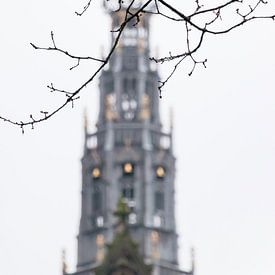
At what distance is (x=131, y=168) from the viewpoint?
377ft

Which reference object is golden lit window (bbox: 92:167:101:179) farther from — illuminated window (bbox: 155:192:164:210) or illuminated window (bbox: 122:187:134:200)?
illuminated window (bbox: 155:192:164:210)

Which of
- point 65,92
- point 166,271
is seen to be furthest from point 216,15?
point 166,271

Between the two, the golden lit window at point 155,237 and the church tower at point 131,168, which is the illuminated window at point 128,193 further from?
the golden lit window at point 155,237

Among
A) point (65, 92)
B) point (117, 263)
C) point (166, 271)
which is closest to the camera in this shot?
point (65, 92)

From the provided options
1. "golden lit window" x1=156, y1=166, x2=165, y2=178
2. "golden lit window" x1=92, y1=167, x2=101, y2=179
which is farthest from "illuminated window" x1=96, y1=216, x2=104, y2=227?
"golden lit window" x1=156, y1=166, x2=165, y2=178

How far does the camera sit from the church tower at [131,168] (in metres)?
113

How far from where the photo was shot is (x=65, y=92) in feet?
41.6

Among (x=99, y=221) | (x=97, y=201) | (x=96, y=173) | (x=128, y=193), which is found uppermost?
(x=96, y=173)

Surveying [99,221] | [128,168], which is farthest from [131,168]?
[99,221]

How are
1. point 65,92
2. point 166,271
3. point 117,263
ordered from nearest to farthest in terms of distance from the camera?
point 65,92, point 117,263, point 166,271

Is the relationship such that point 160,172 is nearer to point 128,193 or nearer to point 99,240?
point 128,193

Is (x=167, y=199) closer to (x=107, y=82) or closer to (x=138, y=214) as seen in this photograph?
(x=138, y=214)

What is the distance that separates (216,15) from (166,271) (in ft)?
326

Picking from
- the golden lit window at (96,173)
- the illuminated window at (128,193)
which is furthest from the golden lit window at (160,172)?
the golden lit window at (96,173)
